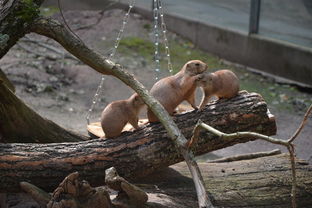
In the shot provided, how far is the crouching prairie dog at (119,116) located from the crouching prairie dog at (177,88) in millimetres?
122

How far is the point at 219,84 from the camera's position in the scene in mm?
4609

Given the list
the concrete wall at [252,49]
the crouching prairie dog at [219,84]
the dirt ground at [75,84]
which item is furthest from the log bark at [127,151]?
the concrete wall at [252,49]

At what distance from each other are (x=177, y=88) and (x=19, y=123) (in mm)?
1282

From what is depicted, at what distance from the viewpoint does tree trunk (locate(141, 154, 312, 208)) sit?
4562mm

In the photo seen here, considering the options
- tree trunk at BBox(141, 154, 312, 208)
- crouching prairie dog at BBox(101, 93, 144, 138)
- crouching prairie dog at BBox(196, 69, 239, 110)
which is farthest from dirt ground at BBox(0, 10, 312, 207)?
crouching prairie dog at BBox(101, 93, 144, 138)

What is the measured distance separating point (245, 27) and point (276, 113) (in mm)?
2606

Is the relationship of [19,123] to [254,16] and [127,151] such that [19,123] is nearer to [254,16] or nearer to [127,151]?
[127,151]

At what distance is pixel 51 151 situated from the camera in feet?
14.1

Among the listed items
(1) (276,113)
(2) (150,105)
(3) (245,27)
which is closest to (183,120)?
(2) (150,105)

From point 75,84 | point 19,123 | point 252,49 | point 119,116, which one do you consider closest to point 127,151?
point 119,116

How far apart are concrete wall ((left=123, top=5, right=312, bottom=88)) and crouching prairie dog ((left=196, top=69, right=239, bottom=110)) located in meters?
4.79

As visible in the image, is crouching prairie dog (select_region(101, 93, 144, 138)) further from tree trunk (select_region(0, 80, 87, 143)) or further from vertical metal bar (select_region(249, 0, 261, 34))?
vertical metal bar (select_region(249, 0, 261, 34))

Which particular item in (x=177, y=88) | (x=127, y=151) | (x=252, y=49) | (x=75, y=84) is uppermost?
(x=177, y=88)

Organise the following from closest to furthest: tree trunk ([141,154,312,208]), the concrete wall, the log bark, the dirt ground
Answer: the log bark, tree trunk ([141,154,312,208]), the dirt ground, the concrete wall
